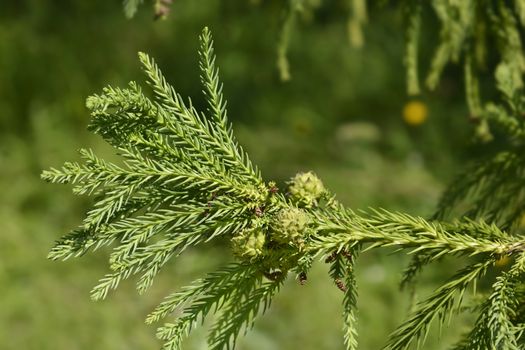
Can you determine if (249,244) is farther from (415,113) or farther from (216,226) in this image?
(415,113)

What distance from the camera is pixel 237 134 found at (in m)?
4.23

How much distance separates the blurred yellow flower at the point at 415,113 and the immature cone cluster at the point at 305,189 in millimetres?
3254

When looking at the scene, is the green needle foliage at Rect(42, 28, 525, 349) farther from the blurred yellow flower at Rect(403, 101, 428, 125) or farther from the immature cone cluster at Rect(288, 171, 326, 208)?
the blurred yellow flower at Rect(403, 101, 428, 125)

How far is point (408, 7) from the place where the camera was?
175cm

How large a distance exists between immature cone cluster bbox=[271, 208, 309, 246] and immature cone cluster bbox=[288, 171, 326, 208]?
7 centimetres

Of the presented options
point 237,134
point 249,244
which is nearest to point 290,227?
point 249,244

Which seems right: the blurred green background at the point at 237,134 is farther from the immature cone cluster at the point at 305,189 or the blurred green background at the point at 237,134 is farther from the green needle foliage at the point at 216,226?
the immature cone cluster at the point at 305,189

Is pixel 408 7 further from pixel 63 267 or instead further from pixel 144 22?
pixel 144 22

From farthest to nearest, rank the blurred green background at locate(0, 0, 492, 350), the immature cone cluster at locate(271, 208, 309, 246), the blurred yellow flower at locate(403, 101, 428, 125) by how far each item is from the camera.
Answer: the blurred yellow flower at locate(403, 101, 428, 125) < the blurred green background at locate(0, 0, 492, 350) < the immature cone cluster at locate(271, 208, 309, 246)

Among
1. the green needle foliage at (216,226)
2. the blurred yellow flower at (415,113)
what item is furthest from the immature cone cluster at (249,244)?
the blurred yellow flower at (415,113)

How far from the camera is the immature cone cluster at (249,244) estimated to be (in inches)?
38.5

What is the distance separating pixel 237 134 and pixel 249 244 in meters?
3.27

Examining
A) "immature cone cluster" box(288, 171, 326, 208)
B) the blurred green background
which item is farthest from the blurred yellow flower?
"immature cone cluster" box(288, 171, 326, 208)

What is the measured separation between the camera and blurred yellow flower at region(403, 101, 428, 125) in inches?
165
